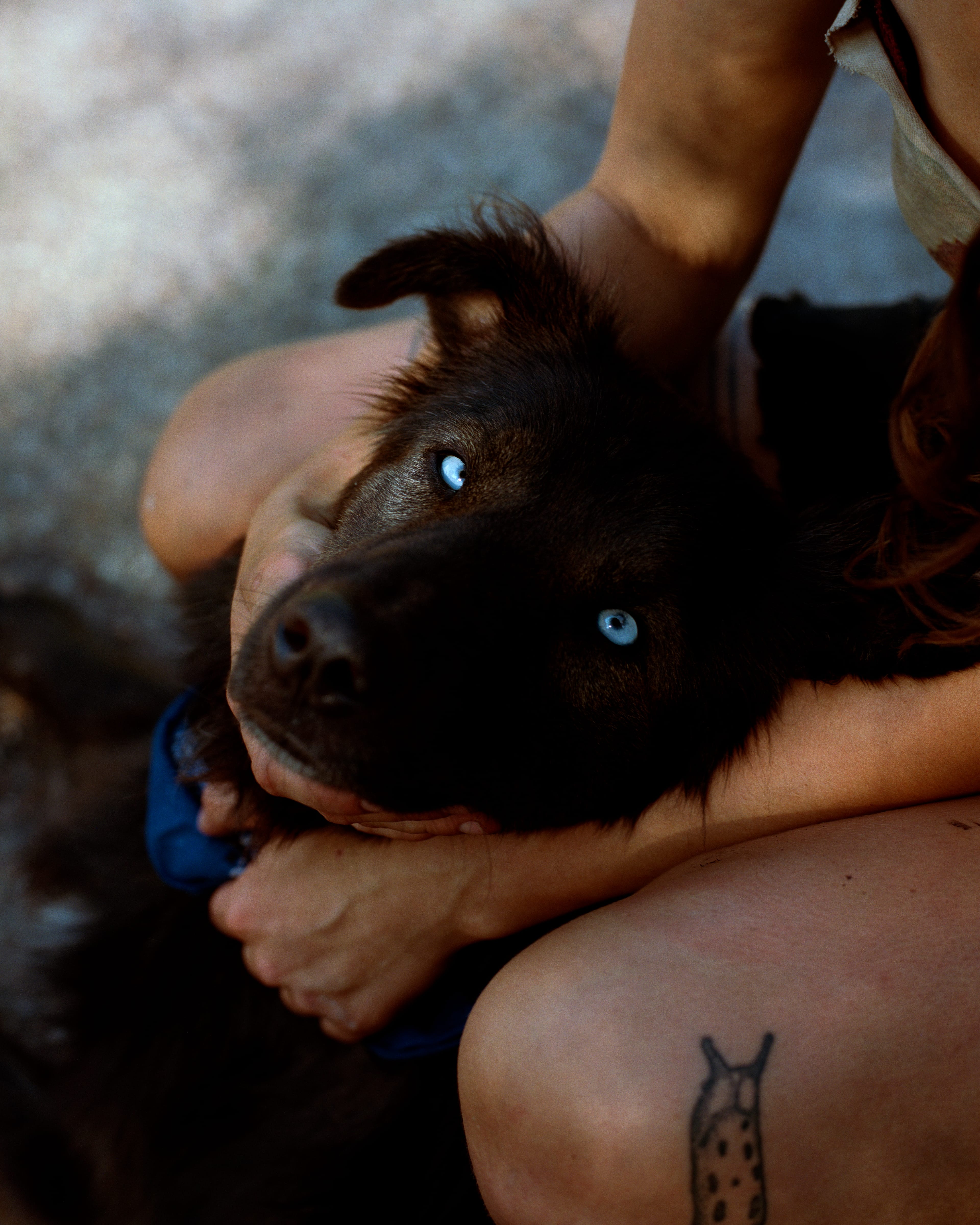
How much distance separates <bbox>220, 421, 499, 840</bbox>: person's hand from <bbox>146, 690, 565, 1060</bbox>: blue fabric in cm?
7

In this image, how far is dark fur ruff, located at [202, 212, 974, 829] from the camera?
5.12 ft

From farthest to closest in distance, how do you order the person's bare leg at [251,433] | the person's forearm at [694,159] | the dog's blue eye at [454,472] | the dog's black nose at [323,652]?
the person's bare leg at [251,433] < the person's forearm at [694,159] < the dog's blue eye at [454,472] < the dog's black nose at [323,652]

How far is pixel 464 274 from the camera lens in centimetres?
225

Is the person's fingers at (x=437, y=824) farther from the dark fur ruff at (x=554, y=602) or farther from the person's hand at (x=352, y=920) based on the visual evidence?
the person's hand at (x=352, y=920)

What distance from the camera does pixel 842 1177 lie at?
4.71ft

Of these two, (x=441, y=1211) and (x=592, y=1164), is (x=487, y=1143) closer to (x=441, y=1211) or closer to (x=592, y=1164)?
(x=592, y=1164)

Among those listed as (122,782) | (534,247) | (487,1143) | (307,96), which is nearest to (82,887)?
(122,782)

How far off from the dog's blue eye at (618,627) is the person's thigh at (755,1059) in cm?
47

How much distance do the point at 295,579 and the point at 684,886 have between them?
91 cm

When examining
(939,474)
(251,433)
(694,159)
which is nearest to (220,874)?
(251,433)

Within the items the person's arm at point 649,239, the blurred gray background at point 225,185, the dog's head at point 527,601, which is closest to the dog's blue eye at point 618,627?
the dog's head at point 527,601

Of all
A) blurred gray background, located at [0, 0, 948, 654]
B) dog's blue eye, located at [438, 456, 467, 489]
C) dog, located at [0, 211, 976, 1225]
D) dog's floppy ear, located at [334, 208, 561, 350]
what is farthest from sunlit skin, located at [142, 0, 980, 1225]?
blurred gray background, located at [0, 0, 948, 654]

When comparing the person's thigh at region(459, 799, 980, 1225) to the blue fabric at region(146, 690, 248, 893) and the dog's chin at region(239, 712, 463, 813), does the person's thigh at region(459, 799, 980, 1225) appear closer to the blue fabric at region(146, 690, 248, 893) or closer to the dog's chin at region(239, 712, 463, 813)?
the dog's chin at region(239, 712, 463, 813)

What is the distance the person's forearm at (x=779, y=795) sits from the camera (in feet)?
5.96
